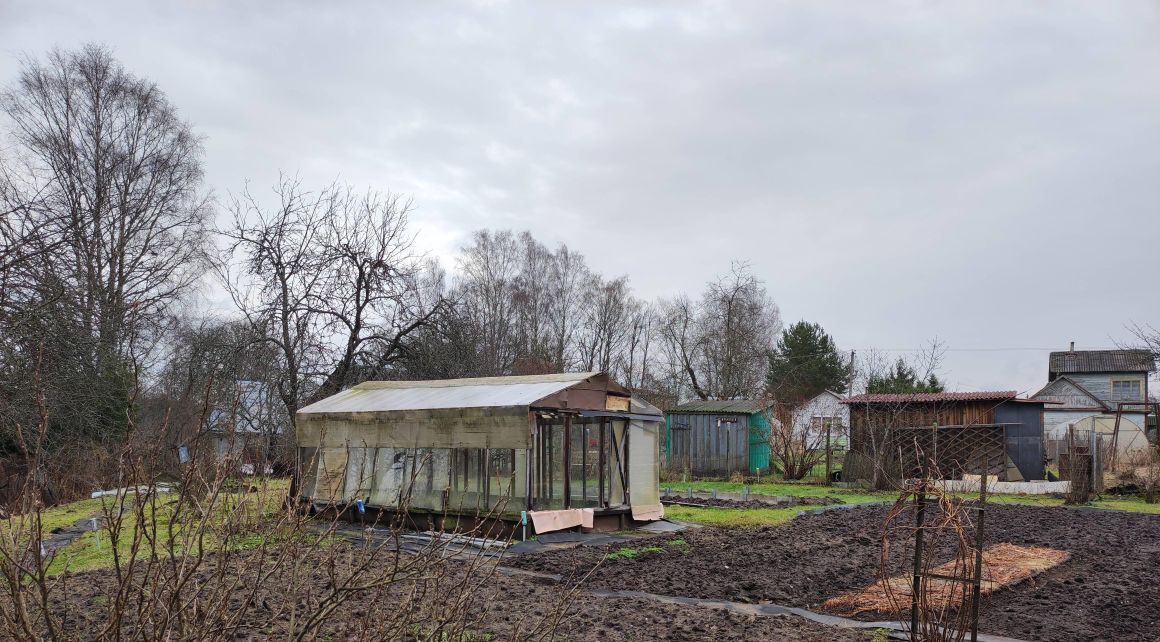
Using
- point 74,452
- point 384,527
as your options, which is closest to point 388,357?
point 74,452

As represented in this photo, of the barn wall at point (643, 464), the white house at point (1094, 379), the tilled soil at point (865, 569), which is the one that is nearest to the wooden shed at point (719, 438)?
the barn wall at point (643, 464)

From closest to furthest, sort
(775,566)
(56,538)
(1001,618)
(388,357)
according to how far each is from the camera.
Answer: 1. (1001,618)
2. (775,566)
3. (56,538)
4. (388,357)

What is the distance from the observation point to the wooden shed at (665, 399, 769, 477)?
84.8 ft

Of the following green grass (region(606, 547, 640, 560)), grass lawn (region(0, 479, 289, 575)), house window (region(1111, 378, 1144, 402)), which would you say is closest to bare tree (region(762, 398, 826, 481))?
green grass (region(606, 547, 640, 560))

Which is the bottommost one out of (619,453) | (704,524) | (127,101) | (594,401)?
(704,524)

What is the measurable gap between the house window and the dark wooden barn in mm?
32384

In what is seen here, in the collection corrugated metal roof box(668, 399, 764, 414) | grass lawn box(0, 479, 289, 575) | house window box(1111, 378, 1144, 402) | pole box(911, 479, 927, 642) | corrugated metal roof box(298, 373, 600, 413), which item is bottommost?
grass lawn box(0, 479, 289, 575)

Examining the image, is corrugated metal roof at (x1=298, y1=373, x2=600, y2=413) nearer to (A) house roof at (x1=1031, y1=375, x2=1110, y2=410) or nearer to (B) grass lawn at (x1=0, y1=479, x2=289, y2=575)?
(B) grass lawn at (x1=0, y1=479, x2=289, y2=575)

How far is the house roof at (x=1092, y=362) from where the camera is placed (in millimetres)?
48406

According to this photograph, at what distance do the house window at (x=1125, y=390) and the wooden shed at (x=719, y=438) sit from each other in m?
33.5

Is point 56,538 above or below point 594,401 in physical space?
below

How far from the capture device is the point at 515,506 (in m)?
12.5

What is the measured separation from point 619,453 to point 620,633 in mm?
7597

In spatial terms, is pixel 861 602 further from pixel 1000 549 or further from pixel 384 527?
pixel 384 527
